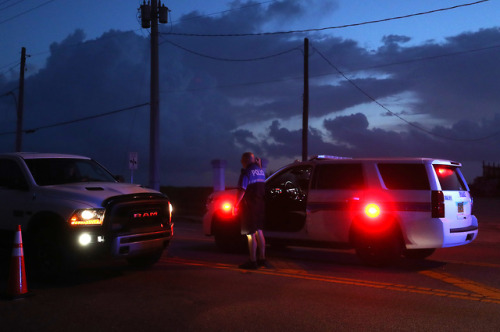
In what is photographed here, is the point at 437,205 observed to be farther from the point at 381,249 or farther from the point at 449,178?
the point at 381,249

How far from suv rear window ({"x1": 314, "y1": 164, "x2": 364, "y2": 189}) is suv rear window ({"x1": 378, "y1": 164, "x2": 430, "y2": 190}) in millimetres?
435

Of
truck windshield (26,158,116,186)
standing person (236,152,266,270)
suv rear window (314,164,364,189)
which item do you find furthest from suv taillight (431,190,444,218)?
truck windshield (26,158,116,186)

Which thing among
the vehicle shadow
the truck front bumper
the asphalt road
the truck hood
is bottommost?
the asphalt road

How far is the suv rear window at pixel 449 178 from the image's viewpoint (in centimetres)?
927

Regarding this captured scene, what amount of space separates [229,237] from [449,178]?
14.3ft

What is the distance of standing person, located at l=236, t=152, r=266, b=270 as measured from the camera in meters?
8.88

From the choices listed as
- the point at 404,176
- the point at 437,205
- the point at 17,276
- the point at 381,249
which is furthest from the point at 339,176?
the point at 17,276

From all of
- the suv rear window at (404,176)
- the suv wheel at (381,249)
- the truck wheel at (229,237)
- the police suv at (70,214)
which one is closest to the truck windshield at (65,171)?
the police suv at (70,214)

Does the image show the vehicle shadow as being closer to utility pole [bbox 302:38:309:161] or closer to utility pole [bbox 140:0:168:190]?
utility pole [bbox 140:0:168:190]

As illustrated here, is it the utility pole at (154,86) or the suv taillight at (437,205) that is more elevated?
the utility pole at (154,86)

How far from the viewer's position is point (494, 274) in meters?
8.52

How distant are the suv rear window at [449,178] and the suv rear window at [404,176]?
323 mm

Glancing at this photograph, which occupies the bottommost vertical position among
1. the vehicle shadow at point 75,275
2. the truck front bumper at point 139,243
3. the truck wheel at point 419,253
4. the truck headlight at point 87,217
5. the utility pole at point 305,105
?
the vehicle shadow at point 75,275

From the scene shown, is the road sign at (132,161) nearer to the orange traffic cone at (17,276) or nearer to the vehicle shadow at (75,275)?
the vehicle shadow at (75,275)
